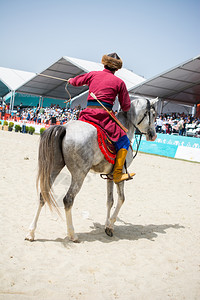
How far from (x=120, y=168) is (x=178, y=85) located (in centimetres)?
2042

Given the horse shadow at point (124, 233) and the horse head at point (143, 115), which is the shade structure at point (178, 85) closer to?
the horse head at point (143, 115)

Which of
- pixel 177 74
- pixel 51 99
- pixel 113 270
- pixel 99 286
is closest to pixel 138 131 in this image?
pixel 113 270

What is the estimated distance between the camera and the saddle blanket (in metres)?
4.05

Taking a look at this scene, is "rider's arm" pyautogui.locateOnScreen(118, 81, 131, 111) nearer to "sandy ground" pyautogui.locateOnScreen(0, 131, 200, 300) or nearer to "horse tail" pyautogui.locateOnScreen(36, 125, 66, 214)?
"horse tail" pyautogui.locateOnScreen(36, 125, 66, 214)

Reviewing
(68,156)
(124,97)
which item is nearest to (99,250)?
(68,156)

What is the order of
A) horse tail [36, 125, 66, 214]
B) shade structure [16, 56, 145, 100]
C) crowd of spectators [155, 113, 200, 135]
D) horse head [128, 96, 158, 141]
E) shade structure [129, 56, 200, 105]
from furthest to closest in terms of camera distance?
1. shade structure [16, 56, 145, 100]
2. shade structure [129, 56, 200, 105]
3. crowd of spectators [155, 113, 200, 135]
4. horse head [128, 96, 158, 141]
5. horse tail [36, 125, 66, 214]

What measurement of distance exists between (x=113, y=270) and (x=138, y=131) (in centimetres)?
245

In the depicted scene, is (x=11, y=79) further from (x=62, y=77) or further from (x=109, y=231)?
(x=109, y=231)

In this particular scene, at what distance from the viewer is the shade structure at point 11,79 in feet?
115

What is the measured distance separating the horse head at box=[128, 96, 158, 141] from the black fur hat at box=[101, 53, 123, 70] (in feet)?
2.43

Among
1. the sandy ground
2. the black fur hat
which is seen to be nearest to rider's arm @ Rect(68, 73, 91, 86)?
the black fur hat

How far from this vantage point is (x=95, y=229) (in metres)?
4.87

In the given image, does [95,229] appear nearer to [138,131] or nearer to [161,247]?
[161,247]

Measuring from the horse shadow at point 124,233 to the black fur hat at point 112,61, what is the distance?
261cm
